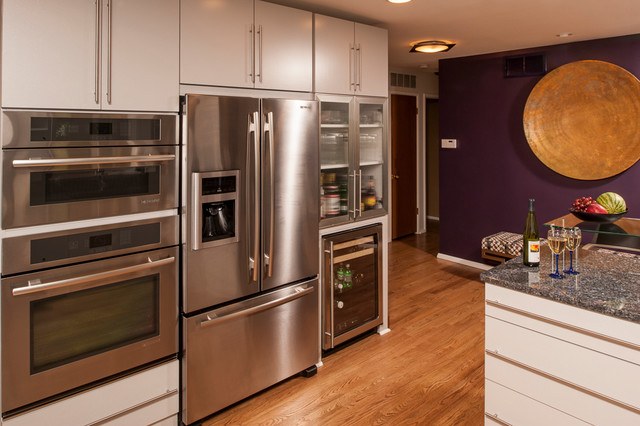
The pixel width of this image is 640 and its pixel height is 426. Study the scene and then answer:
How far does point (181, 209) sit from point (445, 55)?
402cm

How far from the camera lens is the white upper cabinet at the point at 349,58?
3.04 metres

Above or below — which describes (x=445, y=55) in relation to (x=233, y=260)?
above

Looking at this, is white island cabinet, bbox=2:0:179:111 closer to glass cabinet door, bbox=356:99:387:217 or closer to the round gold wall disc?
glass cabinet door, bbox=356:99:387:217

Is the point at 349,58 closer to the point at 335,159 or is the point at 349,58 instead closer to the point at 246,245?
the point at 335,159

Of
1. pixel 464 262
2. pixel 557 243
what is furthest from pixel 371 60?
pixel 464 262

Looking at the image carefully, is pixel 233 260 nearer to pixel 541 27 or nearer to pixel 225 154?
pixel 225 154

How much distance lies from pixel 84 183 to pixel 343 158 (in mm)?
1812

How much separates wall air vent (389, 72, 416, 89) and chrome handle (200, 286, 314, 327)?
14.5 feet

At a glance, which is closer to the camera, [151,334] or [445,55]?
[151,334]

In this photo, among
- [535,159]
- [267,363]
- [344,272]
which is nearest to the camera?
[267,363]

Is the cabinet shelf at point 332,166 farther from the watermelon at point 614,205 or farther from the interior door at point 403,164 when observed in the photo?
the interior door at point 403,164

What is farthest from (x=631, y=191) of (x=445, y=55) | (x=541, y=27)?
(x=445, y=55)

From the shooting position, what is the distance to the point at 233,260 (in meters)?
2.56

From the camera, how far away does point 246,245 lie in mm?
2600
